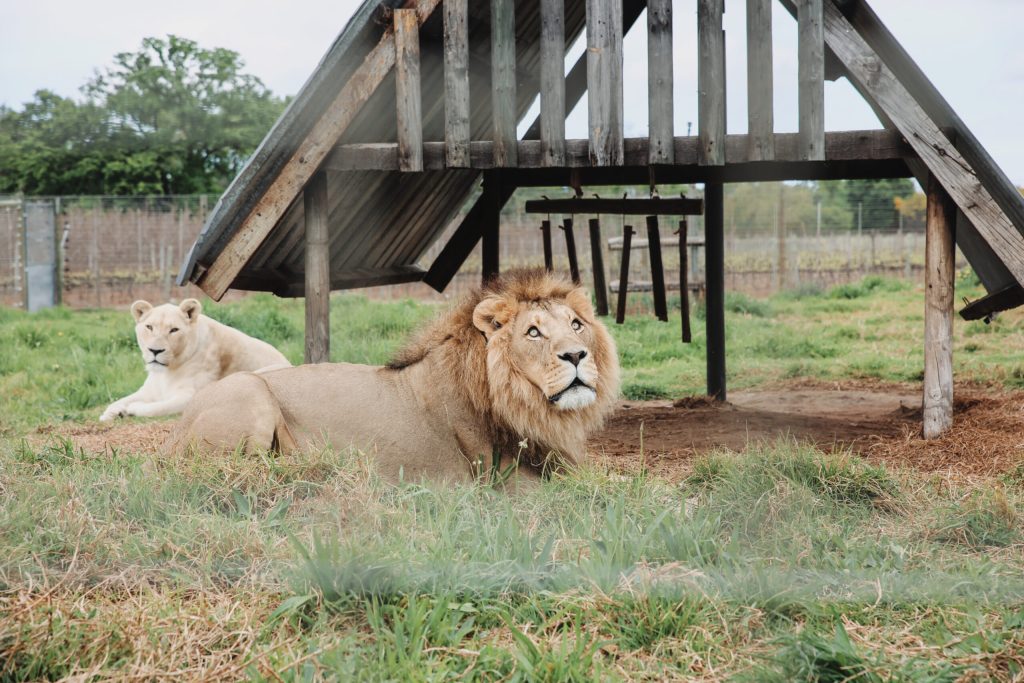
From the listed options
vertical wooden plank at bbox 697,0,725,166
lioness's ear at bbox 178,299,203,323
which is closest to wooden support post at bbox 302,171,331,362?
vertical wooden plank at bbox 697,0,725,166

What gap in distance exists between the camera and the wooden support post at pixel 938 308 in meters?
6.85

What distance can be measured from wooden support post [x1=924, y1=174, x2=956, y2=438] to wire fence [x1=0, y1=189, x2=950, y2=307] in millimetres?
10797

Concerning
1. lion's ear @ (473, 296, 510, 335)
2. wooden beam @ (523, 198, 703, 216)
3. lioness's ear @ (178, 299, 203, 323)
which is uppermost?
wooden beam @ (523, 198, 703, 216)

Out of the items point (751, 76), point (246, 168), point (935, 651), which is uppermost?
point (751, 76)

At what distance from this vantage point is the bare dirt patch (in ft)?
21.3

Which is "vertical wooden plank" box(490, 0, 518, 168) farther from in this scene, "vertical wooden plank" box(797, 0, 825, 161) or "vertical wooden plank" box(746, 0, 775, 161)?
"vertical wooden plank" box(797, 0, 825, 161)

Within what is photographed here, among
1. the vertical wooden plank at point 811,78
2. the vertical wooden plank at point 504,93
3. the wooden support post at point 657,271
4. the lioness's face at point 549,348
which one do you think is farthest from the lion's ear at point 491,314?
the wooden support post at point 657,271

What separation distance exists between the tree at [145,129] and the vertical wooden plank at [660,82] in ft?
11.8

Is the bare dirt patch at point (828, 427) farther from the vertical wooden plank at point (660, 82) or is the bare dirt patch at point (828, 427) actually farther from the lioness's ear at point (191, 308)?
the lioness's ear at point (191, 308)

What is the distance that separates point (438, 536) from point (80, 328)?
1119 cm

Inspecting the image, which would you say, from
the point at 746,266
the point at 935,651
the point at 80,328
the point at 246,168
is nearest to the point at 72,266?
the point at 80,328

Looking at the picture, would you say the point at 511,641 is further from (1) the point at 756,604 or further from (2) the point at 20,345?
(2) the point at 20,345

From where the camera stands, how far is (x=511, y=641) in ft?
11.6

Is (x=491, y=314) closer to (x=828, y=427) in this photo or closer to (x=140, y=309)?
(x=828, y=427)
